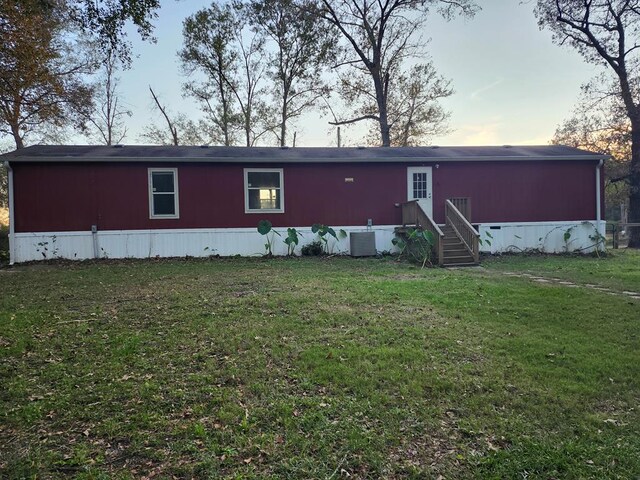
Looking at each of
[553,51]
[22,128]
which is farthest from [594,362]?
[22,128]

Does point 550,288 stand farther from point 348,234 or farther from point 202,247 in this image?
point 202,247

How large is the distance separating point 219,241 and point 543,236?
10371 mm

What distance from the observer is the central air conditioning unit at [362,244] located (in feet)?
38.9

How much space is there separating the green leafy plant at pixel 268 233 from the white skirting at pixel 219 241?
4.8 inches

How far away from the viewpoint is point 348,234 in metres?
12.3

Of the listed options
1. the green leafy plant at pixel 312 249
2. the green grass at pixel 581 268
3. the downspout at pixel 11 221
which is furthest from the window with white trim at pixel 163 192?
the green grass at pixel 581 268

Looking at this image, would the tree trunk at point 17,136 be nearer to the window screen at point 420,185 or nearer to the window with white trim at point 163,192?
the window with white trim at point 163,192

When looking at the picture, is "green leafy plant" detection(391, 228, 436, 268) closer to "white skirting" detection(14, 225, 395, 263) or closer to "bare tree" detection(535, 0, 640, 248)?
"white skirting" detection(14, 225, 395, 263)

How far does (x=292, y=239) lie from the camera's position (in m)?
11.7

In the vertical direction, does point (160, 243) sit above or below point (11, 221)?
below

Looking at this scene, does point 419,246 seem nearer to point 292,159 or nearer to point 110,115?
point 292,159

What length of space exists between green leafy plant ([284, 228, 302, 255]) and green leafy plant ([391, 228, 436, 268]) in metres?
2.85

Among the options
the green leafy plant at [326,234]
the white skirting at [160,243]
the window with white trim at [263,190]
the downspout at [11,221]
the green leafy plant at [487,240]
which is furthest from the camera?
the green leafy plant at [487,240]

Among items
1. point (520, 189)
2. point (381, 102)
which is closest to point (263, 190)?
point (520, 189)
